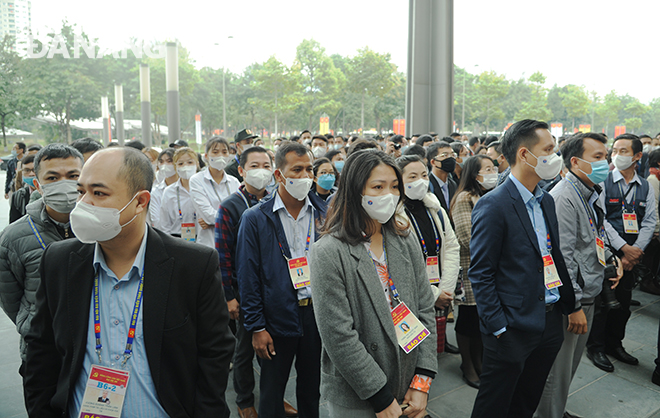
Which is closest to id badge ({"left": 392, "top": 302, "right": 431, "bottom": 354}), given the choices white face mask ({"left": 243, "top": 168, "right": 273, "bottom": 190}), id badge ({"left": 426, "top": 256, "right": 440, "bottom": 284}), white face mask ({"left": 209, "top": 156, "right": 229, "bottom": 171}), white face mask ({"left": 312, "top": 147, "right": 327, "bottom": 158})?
id badge ({"left": 426, "top": 256, "right": 440, "bottom": 284})

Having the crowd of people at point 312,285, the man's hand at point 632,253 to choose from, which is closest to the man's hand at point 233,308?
the crowd of people at point 312,285

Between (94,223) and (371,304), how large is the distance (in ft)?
3.80

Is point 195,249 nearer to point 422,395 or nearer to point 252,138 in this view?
point 422,395

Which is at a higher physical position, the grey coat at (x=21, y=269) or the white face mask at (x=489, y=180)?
the white face mask at (x=489, y=180)

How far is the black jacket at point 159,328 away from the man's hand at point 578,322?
2.33 meters

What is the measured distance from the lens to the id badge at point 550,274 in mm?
2638

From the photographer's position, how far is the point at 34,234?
2375mm

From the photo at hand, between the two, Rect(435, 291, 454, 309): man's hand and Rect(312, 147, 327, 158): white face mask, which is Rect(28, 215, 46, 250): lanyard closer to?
Rect(435, 291, 454, 309): man's hand

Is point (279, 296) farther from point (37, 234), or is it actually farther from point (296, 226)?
point (37, 234)

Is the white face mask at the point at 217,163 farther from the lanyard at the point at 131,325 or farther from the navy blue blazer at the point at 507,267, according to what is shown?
the lanyard at the point at 131,325

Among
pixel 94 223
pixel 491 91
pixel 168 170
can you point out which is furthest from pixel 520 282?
pixel 491 91

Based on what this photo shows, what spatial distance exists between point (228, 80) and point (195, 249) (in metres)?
51.6

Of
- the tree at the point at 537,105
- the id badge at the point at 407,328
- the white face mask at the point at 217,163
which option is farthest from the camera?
the tree at the point at 537,105

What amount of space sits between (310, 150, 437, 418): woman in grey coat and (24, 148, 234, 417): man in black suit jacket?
510 mm
